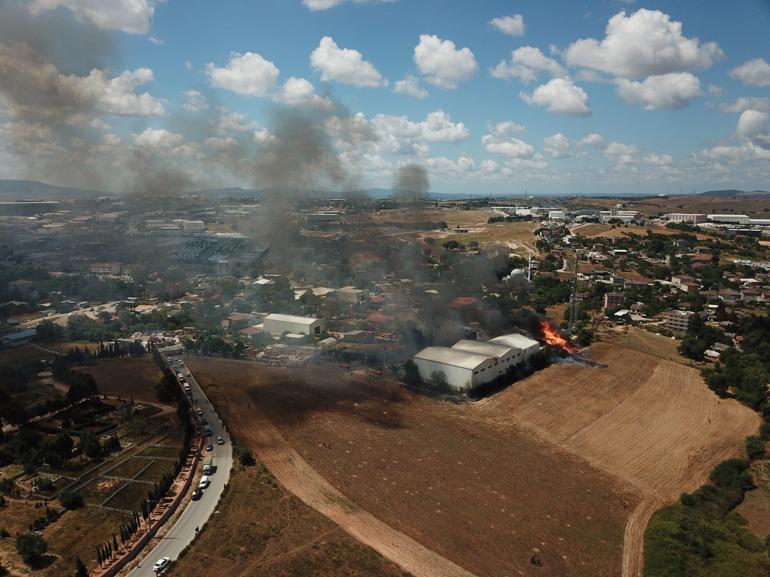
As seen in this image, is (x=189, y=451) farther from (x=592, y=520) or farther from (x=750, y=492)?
(x=750, y=492)

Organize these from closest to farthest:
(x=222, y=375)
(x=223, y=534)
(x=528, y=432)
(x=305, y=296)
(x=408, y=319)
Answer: (x=223, y=534) < (x=528, y=432) < (x=222, y=375) < (x=408, y=319) < (x=305, y=296)

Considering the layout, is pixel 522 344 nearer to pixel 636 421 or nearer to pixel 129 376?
pixel 636 421

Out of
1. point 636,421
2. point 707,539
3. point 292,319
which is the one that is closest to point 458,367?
point 636,421

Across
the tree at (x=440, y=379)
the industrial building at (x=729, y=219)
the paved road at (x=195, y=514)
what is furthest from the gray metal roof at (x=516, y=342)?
the industrial building at (x=729, y=219)

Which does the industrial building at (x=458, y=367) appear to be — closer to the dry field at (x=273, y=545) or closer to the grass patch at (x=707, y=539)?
the grass patch at (x=707, y=539)

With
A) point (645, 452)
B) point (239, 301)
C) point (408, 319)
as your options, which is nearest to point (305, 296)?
point (239, 301)

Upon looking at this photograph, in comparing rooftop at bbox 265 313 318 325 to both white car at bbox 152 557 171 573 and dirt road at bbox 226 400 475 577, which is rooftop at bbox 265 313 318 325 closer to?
dirt road at bbox 226 400 475 577

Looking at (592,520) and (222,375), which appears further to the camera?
(222,375)
